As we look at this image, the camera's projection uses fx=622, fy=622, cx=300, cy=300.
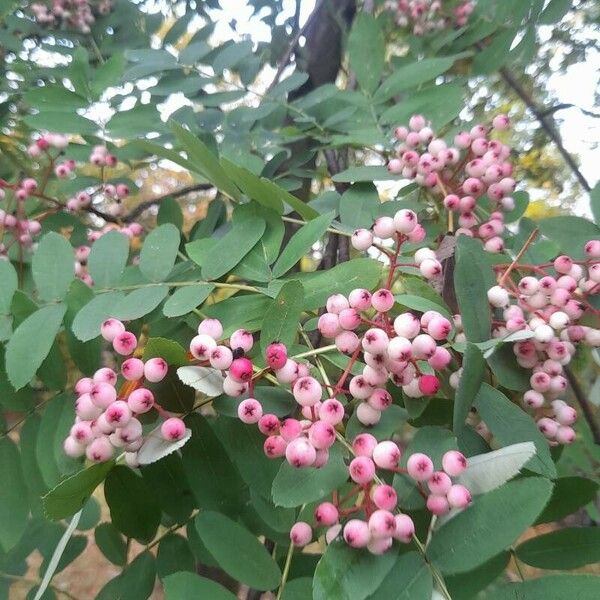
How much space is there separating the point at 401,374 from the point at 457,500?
0.09 metres

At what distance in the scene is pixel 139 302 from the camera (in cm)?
61

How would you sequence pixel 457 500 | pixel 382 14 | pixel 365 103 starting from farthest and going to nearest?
pixel 382 14 → pixel 365 103 → pixel 457 500

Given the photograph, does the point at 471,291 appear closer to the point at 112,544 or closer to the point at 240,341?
the point at 240,341

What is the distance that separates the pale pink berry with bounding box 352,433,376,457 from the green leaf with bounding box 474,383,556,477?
0.37 ft

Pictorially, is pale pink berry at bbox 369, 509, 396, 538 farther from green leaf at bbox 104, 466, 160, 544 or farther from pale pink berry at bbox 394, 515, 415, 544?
green leaf at bbox 104, 466, 160, 544

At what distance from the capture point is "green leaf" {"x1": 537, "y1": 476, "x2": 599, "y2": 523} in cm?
55

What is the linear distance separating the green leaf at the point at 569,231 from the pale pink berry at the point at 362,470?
43cm

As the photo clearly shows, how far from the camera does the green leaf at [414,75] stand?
0.90 meters

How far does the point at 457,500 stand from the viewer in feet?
1.33

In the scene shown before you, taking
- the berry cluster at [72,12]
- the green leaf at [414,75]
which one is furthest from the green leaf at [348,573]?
the berry cluster at [72,12]

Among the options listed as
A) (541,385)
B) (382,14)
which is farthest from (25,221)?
(382,14)

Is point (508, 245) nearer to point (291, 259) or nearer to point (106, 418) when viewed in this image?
point (291, 259)

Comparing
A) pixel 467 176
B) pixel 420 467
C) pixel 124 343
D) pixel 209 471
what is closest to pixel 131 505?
pixel 209 471

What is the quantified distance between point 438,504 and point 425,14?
1.28 m
